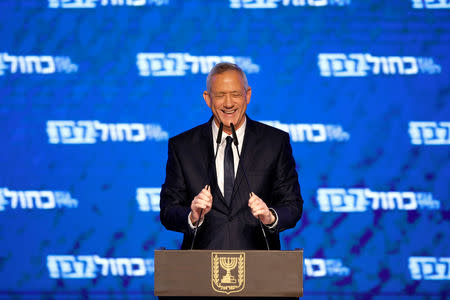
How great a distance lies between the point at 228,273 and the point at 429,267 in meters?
2.96

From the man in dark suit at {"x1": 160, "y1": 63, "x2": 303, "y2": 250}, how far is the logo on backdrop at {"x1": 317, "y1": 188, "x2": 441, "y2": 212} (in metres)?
1.94

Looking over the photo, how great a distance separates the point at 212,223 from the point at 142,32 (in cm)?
248

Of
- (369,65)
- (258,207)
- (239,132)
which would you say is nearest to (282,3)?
(369,65)

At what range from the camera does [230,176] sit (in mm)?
2361

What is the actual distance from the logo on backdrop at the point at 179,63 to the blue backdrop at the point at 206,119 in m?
0.01

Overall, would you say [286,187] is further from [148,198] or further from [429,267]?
[429,267]

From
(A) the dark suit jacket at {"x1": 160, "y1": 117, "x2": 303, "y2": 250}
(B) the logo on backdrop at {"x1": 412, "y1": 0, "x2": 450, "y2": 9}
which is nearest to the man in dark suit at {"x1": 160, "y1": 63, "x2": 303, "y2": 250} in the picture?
(A) the dark suit jacket at {"x1": 160, "y1": 117, "x2": 303, "y2": 250}

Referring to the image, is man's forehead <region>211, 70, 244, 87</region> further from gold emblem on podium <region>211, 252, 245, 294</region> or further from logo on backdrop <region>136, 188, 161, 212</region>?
logo on backdrop <region>136, 188, 161, 212</region>

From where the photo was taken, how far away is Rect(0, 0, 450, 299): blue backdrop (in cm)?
432

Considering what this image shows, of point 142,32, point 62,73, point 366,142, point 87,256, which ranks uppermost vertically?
point 142,32

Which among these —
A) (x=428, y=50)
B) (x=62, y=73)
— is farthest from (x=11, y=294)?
(x=428, y=50)

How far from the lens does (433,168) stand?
14.2 feet

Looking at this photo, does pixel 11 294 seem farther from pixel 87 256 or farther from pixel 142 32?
pixel 142 32

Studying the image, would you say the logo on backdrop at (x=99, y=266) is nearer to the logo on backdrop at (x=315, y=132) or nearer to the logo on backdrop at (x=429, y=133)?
the logo on backdrop at (x=315, y=132)
